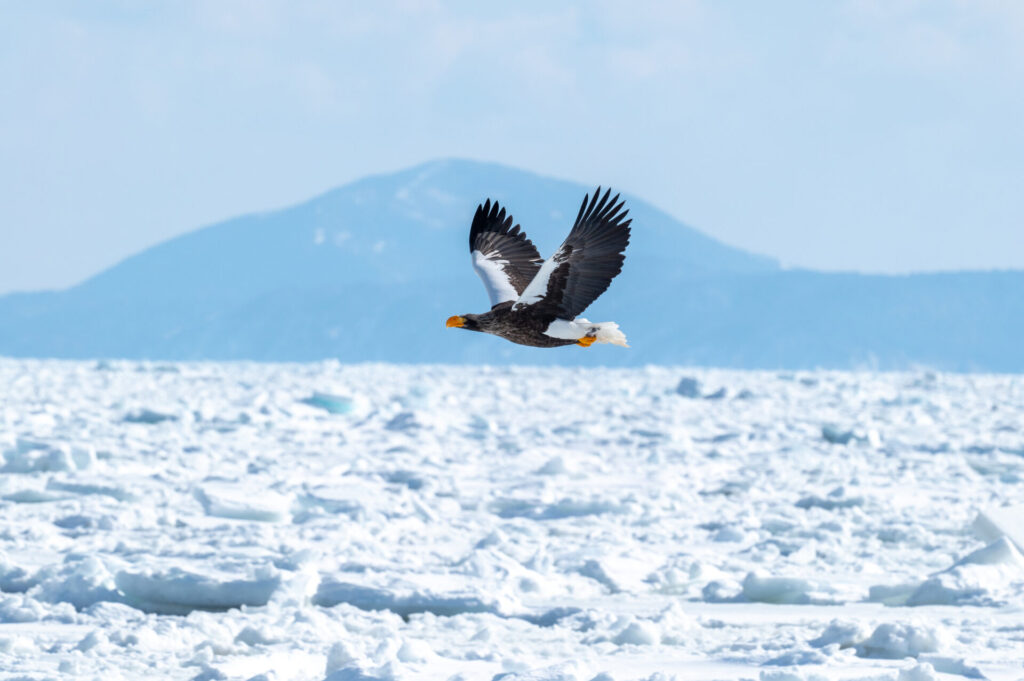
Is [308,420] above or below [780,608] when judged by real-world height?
above

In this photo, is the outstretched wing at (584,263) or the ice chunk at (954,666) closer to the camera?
the outstretched wing at (584,263)

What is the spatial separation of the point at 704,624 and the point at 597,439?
29.3 ft

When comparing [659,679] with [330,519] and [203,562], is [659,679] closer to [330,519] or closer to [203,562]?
[203,562]

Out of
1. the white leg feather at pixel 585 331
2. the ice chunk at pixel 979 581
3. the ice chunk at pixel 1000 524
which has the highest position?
the white leg feather at pixel 585 331

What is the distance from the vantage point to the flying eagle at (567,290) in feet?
11.7

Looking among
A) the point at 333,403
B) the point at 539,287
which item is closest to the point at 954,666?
the point at 539,287

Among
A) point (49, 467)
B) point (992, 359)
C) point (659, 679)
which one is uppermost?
point (992, 359)

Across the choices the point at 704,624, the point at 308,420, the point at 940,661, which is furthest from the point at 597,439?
the point at 940,661

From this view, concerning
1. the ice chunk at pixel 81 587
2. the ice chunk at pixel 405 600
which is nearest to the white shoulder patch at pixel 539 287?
the ice chunk at pixel 405 600

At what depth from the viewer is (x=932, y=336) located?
14375cm

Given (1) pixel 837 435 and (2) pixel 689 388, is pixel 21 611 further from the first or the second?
(2) pixel 689 388

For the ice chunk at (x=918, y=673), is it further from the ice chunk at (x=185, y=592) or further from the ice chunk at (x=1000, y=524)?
the ice chunk at (x=185, y=592)

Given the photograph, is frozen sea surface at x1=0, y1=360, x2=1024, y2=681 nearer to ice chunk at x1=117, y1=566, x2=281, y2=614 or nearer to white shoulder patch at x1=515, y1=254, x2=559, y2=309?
ice chunk at x1=117, y1=566, x2=281, y2=614

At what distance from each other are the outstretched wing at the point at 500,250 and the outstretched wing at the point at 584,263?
479 millimetres
